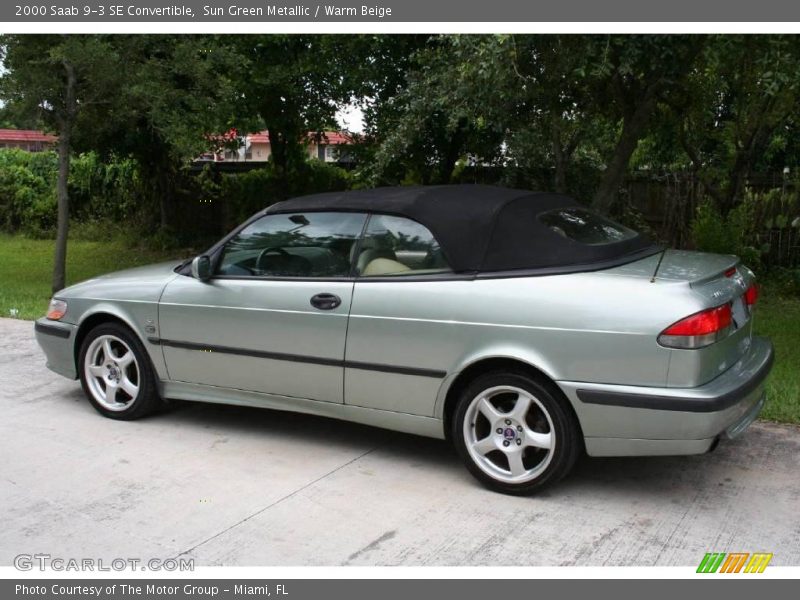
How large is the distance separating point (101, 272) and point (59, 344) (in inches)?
351

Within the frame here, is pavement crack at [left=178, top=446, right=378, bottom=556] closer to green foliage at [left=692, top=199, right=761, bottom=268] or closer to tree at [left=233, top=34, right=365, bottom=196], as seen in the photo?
green foliage at [left=692, top=199, right=761, bottom=268]

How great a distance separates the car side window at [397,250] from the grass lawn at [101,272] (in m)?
2.59

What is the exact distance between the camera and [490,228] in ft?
15.3

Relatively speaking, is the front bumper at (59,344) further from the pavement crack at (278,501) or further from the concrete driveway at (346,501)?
the pavement crack at (278,501)

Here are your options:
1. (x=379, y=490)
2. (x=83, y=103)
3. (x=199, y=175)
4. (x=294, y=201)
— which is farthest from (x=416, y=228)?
(x=199, y=175)

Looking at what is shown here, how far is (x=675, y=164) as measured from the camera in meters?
13.7

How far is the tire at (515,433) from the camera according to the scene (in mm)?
4309

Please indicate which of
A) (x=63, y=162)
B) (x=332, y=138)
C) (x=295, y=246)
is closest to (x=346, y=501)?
(x=295, y=246)

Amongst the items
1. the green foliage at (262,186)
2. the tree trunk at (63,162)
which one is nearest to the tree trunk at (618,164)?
the tree trunk at (63,162)

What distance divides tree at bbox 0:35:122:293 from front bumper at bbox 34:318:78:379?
4917mm

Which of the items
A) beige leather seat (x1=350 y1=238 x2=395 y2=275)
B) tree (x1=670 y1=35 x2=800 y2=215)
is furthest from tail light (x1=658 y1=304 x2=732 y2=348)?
tree (x1=670 y1=35 x2=800 y2=215)

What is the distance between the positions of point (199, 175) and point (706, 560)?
48.5ft

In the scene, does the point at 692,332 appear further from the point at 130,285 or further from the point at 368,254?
the point at 130,285

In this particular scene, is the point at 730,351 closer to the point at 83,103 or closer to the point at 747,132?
the point at 747,132
